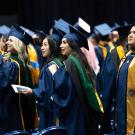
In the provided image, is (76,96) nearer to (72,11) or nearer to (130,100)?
(130,100)

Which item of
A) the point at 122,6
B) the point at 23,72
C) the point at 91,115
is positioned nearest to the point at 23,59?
the point at 23,72

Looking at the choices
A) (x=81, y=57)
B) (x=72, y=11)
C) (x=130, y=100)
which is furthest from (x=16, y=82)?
(x=72, y=11)

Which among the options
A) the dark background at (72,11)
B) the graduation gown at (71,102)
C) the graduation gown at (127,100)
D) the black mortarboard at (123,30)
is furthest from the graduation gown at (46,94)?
the dark background at (72,11)

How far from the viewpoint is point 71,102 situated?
19.1 feet

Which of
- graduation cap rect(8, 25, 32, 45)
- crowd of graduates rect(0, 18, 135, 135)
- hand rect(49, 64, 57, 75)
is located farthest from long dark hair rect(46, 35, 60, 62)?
graduation cap rect(8, 25, 32, 45)

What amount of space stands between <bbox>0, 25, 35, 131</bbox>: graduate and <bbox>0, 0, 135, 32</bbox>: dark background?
7800 mm

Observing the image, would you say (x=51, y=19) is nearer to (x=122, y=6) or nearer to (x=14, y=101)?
(x=122, y=6)

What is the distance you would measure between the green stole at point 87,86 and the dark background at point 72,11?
8853 millimetres

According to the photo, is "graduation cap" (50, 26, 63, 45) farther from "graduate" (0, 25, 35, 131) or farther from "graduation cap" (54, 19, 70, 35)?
"graduate" (0, 25, 35, 131)

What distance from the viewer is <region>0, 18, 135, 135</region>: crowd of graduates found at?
5.79 metres

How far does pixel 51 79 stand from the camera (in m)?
6.18

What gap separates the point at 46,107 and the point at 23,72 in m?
0.71

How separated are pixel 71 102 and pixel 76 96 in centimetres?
8

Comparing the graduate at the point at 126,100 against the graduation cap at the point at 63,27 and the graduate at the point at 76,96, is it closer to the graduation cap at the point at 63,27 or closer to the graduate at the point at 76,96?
the graduate at the point at 76,96
